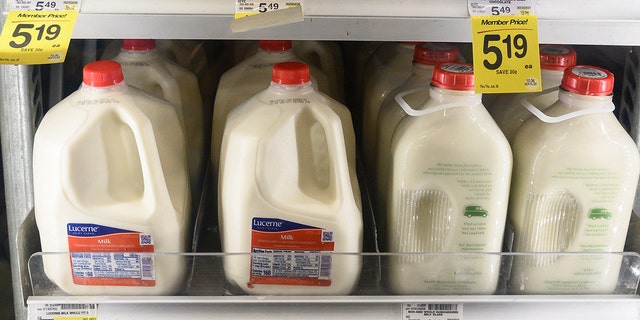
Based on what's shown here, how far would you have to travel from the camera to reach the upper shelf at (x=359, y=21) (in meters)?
1.08

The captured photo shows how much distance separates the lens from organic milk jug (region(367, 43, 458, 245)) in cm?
132

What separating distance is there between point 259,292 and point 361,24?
48 cm

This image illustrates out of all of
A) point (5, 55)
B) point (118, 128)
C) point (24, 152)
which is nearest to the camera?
point (5, 55)

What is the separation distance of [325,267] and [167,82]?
51 cm

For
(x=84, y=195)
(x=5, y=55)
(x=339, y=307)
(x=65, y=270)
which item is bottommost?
(x=339, y=307)

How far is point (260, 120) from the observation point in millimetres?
1133

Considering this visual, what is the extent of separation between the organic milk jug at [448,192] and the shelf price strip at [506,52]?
6 centimetres

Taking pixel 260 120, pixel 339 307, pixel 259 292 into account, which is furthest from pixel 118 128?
pixel 339 307

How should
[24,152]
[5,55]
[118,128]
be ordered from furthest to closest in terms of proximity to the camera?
[24,152], [118,128], [5,55]

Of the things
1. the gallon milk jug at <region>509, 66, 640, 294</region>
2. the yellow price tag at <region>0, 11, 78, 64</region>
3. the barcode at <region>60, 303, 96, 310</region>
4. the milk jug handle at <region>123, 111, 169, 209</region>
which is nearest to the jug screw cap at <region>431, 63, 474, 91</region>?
the gallon milk jug at <region>509, 66, 640, 294</region>

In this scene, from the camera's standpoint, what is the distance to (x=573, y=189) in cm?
116

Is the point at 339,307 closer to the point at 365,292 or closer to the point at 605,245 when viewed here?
the point at 365,292

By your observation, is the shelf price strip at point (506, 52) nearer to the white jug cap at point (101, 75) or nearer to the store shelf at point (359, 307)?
the store shelf at point (359, 307)

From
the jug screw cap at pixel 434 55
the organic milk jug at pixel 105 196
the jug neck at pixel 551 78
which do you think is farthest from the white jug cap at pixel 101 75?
the jug neck at pixel 551 78
